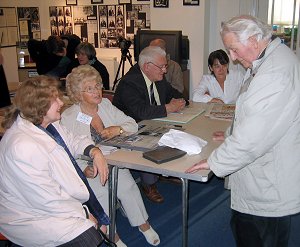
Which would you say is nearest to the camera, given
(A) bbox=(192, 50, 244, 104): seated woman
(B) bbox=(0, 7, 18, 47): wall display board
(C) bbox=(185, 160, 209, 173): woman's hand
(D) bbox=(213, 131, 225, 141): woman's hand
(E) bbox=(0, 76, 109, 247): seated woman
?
(E) bbox=(0, 76, 109, 247): seated woman

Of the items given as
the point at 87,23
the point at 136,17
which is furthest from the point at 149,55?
the point at 87,23

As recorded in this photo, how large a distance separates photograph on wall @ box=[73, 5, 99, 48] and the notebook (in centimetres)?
524

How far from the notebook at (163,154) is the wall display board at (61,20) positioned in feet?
18.7

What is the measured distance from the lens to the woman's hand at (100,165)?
6.34 ft

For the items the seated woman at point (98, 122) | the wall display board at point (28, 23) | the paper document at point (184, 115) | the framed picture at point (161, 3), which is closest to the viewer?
→ the seated woman at point (98, 122)

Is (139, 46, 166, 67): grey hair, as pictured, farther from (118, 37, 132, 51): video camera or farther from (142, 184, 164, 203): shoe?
(118, 37, 132, 51): video camera

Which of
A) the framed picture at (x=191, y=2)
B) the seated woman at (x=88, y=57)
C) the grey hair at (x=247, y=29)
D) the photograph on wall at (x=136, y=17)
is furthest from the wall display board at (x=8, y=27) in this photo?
the grey hair at (x=247, y=29)

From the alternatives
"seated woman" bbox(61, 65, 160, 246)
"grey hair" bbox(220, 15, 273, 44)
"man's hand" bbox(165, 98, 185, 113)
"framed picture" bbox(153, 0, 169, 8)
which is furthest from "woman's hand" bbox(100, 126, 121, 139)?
"framed picture" bbox(153, 0, 169, 8)

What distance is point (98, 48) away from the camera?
6902 mm

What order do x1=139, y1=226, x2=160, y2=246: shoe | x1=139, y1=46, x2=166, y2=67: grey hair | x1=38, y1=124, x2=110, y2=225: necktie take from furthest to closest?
x1=139, y1=46, x2=166, y2=67: grey hair < x1=139, y1=226, x2=160, y2=246: shoe < x1=38, y1=124, x2=110, y2=225: necktie

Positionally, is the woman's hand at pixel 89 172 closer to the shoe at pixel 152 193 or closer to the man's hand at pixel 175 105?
the man's hand at pixel 175 105

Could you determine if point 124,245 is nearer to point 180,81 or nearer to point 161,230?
point 161,230

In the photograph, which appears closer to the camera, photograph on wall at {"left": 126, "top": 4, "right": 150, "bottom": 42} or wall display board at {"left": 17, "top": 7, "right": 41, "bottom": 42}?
photograph on wall at {"left": 126, "top": 4, "right": 150, "bottom": 42}

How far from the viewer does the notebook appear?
1.92 m
